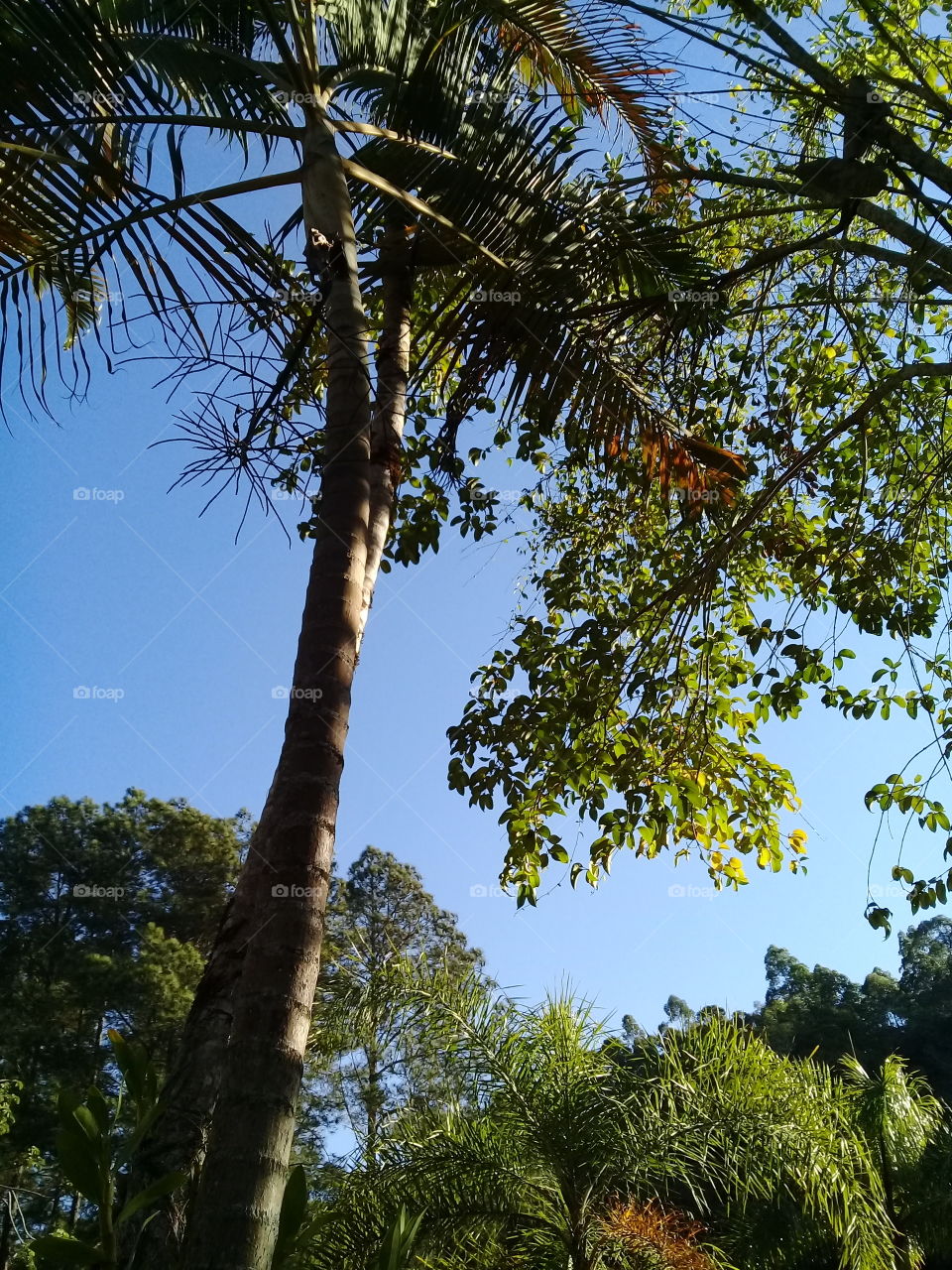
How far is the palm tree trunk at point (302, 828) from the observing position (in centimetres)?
201

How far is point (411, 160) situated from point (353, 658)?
9.20 feet

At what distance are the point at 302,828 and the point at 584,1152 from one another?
210 inches

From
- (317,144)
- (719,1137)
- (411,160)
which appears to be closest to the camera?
(317,144)

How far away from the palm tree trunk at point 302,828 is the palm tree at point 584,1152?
458cm

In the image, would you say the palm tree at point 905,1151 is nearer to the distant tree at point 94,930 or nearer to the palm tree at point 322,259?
the palm tree at point 322,259

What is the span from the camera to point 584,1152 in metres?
6.82

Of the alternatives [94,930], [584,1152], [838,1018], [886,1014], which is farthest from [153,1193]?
[886,1014]

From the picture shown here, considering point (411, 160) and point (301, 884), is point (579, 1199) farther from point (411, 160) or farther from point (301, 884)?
point (411, 160)

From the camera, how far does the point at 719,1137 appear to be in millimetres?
6777

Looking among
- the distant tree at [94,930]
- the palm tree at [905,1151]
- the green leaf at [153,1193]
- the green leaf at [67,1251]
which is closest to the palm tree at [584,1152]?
the green leaf at [67,1251]

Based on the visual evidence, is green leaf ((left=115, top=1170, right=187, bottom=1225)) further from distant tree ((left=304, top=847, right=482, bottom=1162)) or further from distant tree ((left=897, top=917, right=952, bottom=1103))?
distant tree ((left=897, top=917, right=952, bottom=1103))

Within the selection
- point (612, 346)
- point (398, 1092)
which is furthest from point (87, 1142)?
point (398, 1092)

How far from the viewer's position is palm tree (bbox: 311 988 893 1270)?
22.0 feet

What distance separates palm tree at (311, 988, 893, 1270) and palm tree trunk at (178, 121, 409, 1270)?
458 centimetres
